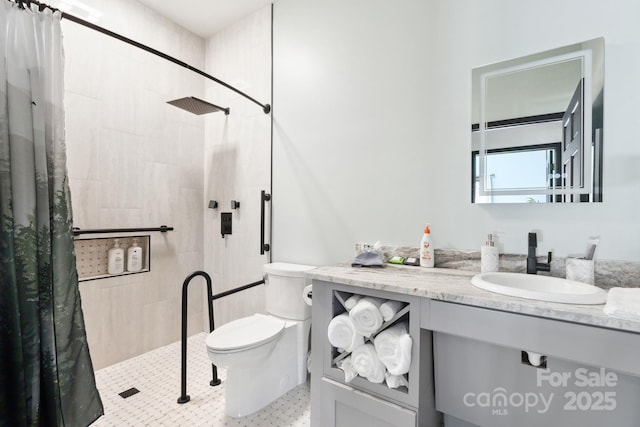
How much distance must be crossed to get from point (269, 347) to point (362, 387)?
0.61m

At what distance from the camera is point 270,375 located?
1.71 metres

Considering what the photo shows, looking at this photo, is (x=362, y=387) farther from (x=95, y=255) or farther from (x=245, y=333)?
(x=95, y=255)

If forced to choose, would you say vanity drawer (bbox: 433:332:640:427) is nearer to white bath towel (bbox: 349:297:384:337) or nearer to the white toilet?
white bath towel (bbox: 349:297:384:337)

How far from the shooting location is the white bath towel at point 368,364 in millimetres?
1167

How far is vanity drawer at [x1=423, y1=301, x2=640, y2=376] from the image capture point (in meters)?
0.79

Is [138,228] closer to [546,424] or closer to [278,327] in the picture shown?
[278,327]

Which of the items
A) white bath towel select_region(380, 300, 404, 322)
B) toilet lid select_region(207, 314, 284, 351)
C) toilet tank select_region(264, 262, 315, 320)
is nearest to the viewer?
white bath towel select_region(380, 300, 404, 322)

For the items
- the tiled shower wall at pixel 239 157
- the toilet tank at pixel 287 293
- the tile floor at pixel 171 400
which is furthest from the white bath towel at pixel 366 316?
the tiled shower wall at pixel 239 157

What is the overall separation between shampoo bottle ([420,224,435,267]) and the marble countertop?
0.05m

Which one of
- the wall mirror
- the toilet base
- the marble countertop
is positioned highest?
the wall mirror

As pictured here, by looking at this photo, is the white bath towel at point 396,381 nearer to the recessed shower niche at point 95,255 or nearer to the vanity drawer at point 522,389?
the vanity drawer at point 522,389

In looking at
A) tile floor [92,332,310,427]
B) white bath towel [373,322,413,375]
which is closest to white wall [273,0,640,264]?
white bath towel [373,322,413,375]

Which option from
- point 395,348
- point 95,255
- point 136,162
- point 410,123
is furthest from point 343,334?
point 136,162

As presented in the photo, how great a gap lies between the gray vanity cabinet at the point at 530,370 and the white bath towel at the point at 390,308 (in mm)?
126
